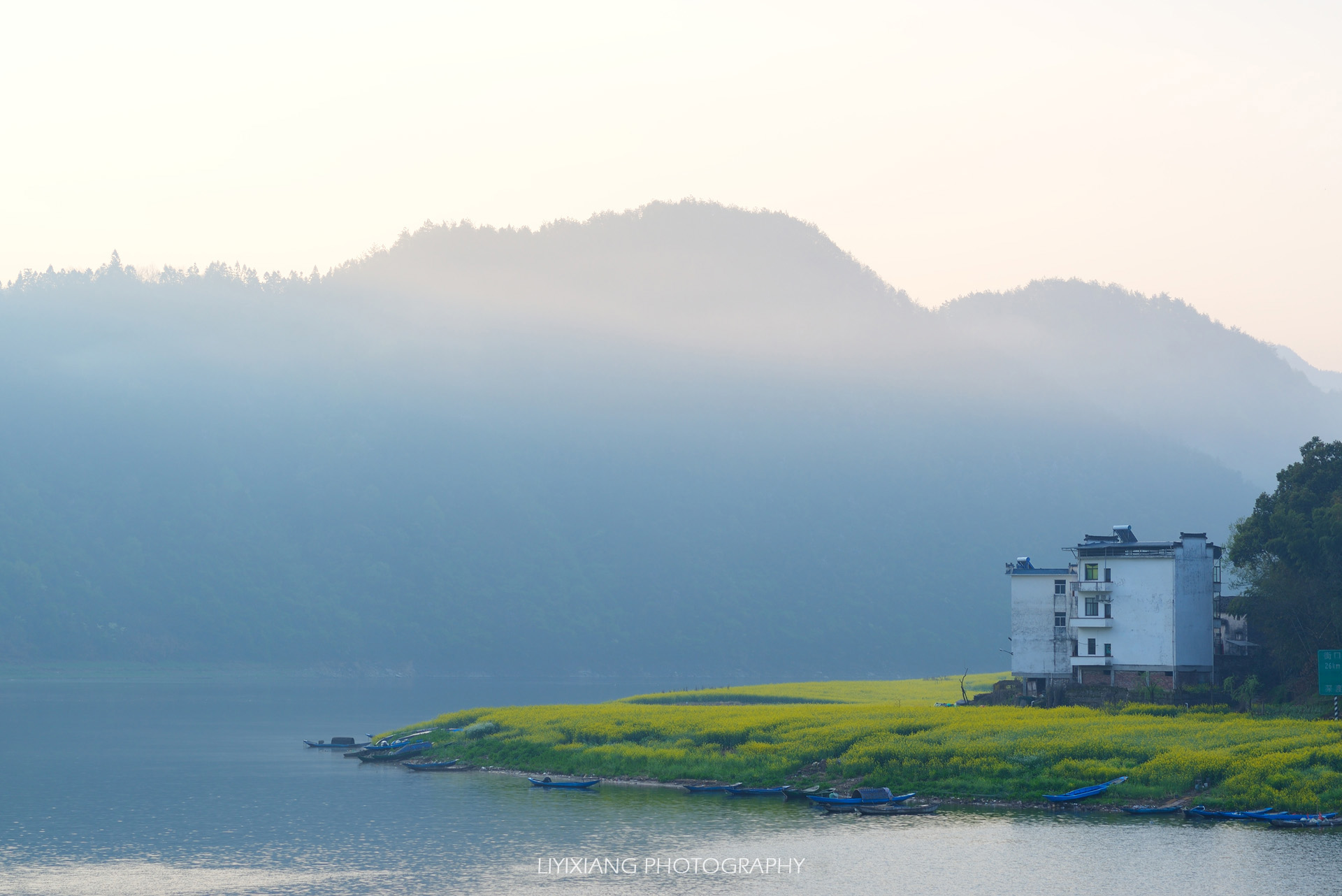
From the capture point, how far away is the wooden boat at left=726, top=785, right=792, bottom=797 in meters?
91.2

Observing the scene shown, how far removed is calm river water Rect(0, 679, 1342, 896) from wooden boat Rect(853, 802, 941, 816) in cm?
189

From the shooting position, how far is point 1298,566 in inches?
4601

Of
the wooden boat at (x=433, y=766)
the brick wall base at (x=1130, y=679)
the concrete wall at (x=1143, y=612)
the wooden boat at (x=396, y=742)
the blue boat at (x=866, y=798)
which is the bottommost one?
the wooden boat at (x=433, y=766)

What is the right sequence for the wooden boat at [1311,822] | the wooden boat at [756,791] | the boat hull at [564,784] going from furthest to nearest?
the boat hull at [564,784] < the wooden boat at [756,791] < the wooden boat at [1311,822]

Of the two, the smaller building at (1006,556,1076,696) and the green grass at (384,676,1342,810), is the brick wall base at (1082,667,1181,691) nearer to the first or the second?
the smaller building at (1006,556,1076,696)

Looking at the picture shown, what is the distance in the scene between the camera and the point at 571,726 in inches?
4592

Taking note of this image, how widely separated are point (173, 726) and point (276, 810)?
8595 cm

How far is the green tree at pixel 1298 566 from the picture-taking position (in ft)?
372

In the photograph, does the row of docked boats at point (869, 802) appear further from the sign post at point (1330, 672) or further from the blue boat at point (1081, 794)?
the sign post at point (1330, 672)

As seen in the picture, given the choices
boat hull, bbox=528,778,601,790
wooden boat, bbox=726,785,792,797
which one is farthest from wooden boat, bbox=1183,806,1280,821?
boat hull, bbox=528,778,601,790

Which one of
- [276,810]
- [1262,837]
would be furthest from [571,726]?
[1262,837]

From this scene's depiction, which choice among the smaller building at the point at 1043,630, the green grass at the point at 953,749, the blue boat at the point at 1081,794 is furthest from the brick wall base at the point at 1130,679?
the blue boat at the point at 1081,794

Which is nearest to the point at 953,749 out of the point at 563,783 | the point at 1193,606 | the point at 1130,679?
the point at 563,783

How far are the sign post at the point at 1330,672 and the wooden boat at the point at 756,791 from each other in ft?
119
